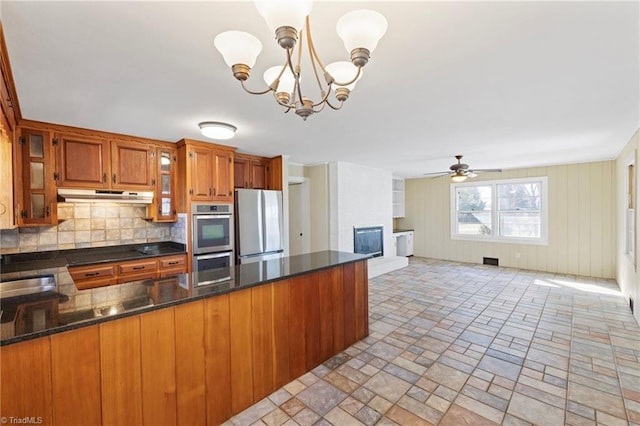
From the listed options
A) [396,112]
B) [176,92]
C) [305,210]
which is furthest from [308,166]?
[176,92]

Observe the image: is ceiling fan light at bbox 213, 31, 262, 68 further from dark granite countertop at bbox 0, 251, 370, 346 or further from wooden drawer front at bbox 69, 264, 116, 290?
wooden drawer front at bbox 69, 264, 116, 290

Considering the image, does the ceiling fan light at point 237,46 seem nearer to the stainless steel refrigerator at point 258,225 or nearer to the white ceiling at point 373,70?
the white ceiling at point 373,70

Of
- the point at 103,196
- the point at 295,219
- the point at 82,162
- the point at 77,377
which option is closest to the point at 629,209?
the point at 295,219

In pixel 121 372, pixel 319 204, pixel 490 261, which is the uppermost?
pixel 319 204

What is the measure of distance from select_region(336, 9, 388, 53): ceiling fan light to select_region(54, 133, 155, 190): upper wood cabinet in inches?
134

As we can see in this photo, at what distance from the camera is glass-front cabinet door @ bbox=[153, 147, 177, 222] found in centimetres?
377

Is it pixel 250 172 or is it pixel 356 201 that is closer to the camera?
pixel 250 172

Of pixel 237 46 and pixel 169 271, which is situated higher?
pixel 237 46

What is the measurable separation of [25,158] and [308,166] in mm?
4132

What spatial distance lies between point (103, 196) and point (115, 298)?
229cm

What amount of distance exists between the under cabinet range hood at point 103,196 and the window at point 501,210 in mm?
6815

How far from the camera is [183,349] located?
1656 millimetres

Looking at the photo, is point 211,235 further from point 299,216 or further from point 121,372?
point 121,372

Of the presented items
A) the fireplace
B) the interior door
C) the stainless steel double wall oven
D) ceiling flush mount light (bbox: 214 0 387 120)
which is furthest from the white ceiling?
the fireplace
